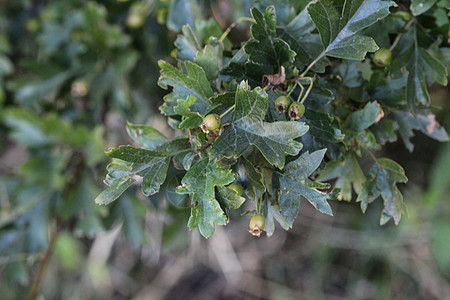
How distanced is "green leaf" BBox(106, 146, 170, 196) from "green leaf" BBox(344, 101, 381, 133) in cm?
26

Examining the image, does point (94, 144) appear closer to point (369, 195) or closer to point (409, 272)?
point (369, 195)

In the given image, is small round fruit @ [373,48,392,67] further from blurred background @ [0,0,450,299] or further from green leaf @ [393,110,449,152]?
blurred background @ [0,0,450,299]

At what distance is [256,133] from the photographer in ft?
1.48

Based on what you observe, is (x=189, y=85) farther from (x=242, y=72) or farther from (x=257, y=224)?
(x=257, y=224)

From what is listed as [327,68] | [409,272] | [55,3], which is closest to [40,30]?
[55,3]

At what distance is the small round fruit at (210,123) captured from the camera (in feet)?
1.47

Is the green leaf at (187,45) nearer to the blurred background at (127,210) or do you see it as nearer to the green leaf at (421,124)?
the blurred background at (127,210)

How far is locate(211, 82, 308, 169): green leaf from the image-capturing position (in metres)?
0.44

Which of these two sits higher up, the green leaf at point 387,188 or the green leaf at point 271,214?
the green leaf at point 271,214

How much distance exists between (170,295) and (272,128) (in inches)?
63.9

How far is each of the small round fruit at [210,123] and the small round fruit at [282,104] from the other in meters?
0.08

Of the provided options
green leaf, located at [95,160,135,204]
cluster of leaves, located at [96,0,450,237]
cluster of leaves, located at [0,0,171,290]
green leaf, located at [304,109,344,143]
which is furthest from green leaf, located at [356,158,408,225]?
cluster of leaves, located at [0,0,171,290]

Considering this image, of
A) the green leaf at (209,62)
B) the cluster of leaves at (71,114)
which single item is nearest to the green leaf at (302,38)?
the green leaf at (209,62)

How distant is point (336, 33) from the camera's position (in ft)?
1.59
